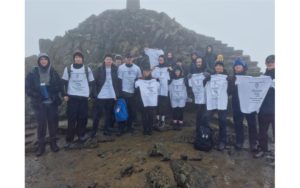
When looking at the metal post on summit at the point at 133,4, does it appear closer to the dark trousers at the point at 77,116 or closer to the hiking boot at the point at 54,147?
the dark trousers at the point at 77,116

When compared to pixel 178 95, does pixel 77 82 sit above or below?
above

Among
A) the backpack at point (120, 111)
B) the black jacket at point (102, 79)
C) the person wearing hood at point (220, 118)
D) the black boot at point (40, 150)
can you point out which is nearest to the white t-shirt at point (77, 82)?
the black jacket at point (102, 79)

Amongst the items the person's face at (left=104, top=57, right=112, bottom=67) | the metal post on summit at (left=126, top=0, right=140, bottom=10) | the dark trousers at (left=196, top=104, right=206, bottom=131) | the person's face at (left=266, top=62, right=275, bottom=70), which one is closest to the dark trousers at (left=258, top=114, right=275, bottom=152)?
the person's face at (left=266, top=62, right=275, bottom=70)

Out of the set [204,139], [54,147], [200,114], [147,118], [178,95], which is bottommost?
[54,147]

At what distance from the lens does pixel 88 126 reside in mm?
7184

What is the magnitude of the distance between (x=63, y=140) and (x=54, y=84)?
1.18m

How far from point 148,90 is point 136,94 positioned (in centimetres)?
29

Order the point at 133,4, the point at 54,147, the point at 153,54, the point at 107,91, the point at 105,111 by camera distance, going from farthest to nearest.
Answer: the point at 133,4
the point at 153,54
the point at 105,111
the point at 107,91
the point at 54,147

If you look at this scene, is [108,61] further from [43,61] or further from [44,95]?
[44,95]

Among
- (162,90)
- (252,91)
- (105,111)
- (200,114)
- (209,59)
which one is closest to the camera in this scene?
(252,91)

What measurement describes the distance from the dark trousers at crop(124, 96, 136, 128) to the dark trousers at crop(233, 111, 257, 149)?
7.23ft

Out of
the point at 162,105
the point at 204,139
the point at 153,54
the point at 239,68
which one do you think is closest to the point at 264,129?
the point at 204,139

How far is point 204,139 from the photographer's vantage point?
21.5ft
